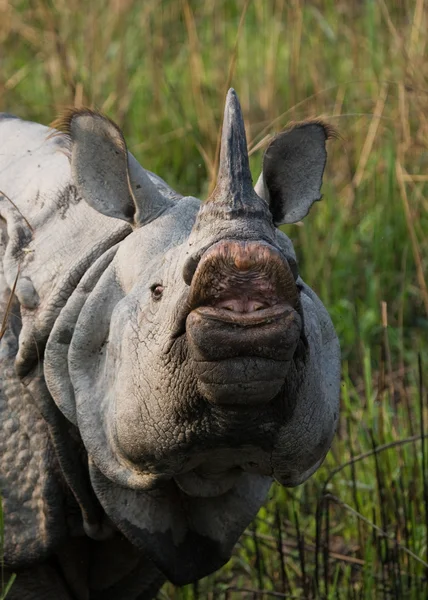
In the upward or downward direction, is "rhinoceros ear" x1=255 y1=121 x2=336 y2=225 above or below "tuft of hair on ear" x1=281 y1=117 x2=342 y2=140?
below

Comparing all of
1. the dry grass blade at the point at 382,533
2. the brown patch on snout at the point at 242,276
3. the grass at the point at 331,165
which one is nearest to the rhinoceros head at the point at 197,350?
the brown patch on snout at the point at 242,276

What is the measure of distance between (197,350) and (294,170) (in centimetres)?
69

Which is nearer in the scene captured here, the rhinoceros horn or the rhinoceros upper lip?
the rhinoceros upper lip

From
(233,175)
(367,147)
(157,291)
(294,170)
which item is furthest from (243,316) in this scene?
(367,147)

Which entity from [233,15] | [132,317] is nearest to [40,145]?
[132,317]

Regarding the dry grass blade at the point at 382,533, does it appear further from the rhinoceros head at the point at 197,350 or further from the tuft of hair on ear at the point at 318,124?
the tuft of hair on ear at the point at 318,124

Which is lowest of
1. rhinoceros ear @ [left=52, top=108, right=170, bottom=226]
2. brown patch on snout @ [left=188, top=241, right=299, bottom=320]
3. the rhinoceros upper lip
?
the rhinoceros upper lip

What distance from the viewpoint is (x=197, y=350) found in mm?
2475

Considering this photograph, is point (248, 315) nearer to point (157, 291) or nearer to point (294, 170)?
point (157, 291)

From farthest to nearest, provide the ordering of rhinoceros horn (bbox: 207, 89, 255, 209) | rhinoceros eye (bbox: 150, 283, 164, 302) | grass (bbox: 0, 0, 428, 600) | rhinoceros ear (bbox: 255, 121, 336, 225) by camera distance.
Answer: grass (bbox: 0, 0, 428, 600) → rhinoceros ear (bbox: 255, 121, 336, 225) → rhinoceros eye (bbox: 150, 283, 164, 302) → rhinoceros horn (bbox: 207, 89, 255, 209)

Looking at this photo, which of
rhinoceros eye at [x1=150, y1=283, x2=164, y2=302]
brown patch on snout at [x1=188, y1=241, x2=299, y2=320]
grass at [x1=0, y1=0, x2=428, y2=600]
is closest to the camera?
brown patch on snout at [x1=188, y1=241, x2=299, y2=320]

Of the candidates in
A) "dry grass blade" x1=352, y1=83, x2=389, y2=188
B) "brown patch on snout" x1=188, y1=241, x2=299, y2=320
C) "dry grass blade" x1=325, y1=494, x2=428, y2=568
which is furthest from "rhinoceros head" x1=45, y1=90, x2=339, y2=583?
"dry grass blade" x1=352, y1=83, x2=389, y2=188

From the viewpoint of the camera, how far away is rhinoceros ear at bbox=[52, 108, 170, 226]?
3.02m

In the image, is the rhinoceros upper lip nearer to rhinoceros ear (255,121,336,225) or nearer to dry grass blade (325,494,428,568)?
rhinoceros ear (255,121,336,225)
